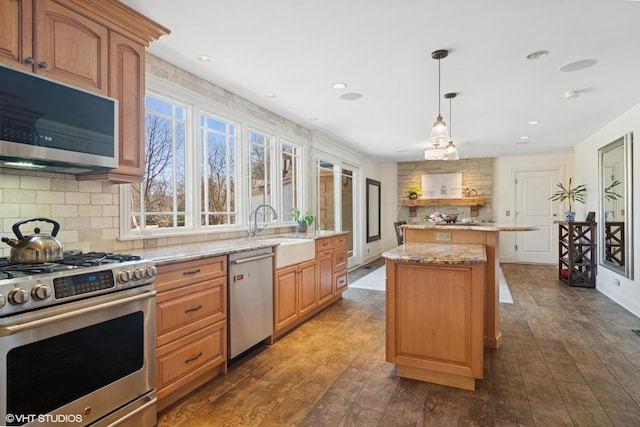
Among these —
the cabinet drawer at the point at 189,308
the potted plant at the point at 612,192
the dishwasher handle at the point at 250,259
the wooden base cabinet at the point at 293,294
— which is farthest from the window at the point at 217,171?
the potted plant at the point at 612,192

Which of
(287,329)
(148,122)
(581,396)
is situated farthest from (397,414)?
(148,122)

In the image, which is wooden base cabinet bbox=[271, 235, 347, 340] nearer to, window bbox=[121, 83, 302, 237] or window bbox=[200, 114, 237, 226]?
window bbox=[121, 83, 302, 237]

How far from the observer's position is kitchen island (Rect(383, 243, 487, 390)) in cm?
230

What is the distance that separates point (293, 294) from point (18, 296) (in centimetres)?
235

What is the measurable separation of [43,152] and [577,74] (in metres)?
4.06

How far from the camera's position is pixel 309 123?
4.96 metres

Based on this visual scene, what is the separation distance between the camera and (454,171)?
27.5 feet

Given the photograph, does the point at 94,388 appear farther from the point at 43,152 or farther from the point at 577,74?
the point at 577,74

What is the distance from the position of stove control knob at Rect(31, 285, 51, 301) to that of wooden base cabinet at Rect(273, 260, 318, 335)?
1.88 m

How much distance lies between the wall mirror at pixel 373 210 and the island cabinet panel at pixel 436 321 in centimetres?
553

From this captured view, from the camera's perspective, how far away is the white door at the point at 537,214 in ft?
25.0

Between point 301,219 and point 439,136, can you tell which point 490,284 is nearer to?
point 439,136

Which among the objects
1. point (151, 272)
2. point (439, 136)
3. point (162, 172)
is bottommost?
point (151, 272)

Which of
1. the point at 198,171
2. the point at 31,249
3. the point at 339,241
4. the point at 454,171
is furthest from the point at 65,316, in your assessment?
the point at 454,171
